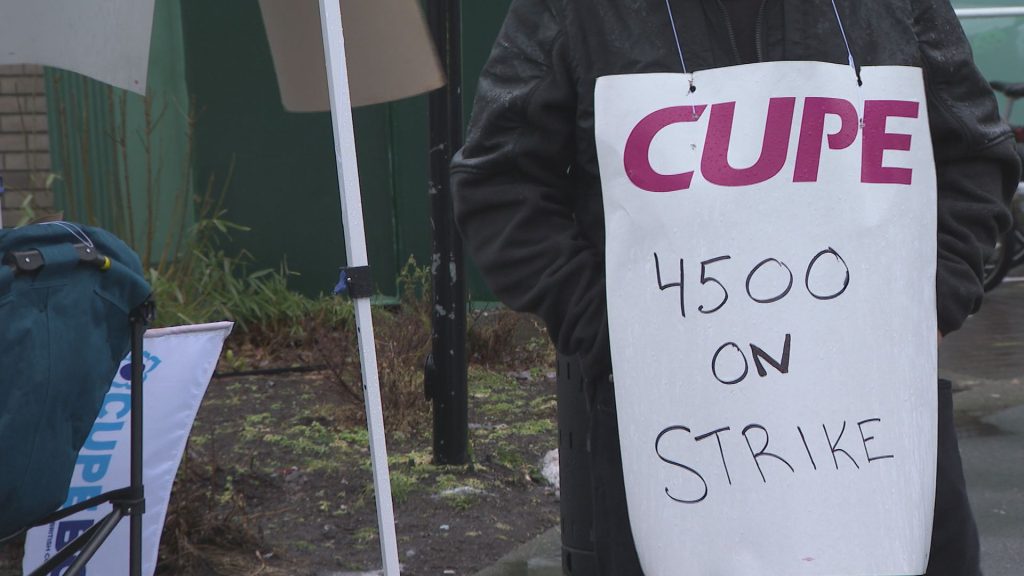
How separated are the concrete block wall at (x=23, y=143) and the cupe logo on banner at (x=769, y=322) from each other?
570 cm

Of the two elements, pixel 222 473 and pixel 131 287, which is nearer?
pixel 131 287

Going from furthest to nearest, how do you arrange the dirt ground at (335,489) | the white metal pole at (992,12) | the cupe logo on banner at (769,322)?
the white metal pole at (992,12)
the dirt ground at (335,489)
the cupe logo on banner at (769,322)

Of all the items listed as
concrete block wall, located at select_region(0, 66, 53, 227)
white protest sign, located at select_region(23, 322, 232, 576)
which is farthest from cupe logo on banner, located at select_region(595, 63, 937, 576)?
concrete block wall, located at select_region(0, 66, 53, 227)

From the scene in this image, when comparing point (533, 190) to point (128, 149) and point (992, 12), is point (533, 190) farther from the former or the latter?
point (992, 12)

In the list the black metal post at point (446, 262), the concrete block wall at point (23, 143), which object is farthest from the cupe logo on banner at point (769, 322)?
the concrete block wall at point (23, 143)

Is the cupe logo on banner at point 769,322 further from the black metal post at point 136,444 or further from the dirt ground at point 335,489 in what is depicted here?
the dirt ground at point 335,489

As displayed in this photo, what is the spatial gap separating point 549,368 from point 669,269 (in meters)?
4.71

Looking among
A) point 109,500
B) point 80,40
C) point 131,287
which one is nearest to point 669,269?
point 131,287

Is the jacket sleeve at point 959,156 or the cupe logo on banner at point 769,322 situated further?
the jacket sleeve at point 959,156

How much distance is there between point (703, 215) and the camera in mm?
1885

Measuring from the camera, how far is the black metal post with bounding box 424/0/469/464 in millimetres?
4645

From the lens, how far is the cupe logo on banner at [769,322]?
186 cm

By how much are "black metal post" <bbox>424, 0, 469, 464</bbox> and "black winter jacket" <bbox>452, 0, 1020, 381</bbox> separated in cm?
248

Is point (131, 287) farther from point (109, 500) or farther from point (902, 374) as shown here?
point (902, 374)
